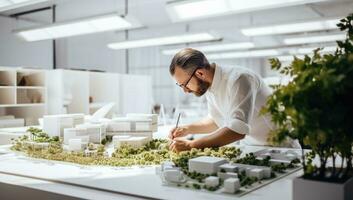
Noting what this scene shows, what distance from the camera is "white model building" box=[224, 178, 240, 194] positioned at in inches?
43.2

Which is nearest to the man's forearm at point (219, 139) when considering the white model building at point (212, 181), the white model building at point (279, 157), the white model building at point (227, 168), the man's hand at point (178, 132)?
the white model building at point (279, 157)

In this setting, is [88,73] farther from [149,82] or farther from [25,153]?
[25,153]

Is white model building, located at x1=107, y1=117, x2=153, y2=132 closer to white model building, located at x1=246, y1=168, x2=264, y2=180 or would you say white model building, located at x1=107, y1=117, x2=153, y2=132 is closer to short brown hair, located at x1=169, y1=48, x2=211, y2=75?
short brown hair, located at x1=169, y1=48, x2=211, y2=75

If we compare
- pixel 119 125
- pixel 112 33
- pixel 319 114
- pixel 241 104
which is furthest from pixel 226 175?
pixel 112 33

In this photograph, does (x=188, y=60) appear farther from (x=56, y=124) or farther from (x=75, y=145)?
(x=56, y=124)

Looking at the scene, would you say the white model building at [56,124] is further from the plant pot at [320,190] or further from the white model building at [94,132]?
the plant pot at [320,190]

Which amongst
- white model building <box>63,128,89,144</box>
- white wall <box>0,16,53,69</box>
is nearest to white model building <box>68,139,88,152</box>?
white model building <box>63,128,89,144</box>

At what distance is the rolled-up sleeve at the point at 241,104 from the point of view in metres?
1.84

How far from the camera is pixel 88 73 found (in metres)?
5.75

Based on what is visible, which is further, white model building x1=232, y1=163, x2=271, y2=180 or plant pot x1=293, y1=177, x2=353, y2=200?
white model building x1=232, y1=163, x2=271, y2=180

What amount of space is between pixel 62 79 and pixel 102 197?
437 centimetres

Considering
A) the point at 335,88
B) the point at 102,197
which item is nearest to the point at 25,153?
the point at 102,197

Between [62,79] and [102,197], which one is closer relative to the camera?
[102,197]

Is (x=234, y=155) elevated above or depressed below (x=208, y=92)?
below
